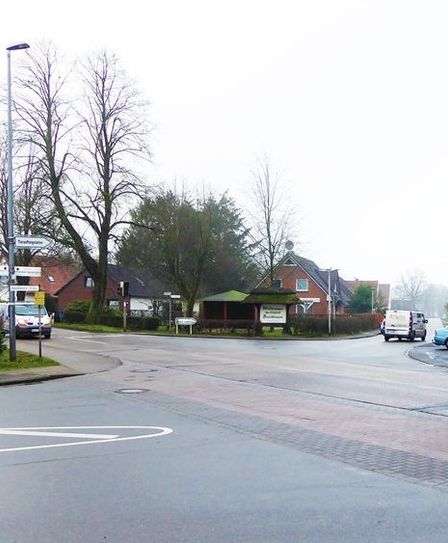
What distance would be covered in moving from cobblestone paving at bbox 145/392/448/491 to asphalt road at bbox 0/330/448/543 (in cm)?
2

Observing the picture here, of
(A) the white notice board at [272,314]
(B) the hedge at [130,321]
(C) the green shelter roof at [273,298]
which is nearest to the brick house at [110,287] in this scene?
(B) the hedge at [130,321]

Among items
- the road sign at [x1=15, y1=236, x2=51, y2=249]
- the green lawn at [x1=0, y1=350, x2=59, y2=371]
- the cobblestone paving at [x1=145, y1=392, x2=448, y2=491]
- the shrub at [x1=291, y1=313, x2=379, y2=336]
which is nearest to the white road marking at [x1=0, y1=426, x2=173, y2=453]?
the cobblestone paving at [x1=145, y1=392, x2=448, y2=491]

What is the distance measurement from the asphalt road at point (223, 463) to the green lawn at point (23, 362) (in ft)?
10.6

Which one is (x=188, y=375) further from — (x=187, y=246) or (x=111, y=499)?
(x=187, y=246)

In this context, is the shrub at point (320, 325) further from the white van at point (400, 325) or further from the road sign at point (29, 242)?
the road sign at point (29, 242)

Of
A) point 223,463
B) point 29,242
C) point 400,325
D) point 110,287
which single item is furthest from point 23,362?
point 110,287

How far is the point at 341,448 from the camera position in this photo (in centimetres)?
791

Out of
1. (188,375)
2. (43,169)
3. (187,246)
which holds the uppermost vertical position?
(43,169)

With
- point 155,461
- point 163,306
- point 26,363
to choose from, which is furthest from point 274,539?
point 163,306

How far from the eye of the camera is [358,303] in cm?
Result: 8119

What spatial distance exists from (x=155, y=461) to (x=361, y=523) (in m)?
2.81

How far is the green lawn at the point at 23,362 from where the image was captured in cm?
1773

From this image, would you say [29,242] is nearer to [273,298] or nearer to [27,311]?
[27,311]

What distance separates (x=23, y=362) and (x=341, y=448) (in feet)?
42.4
